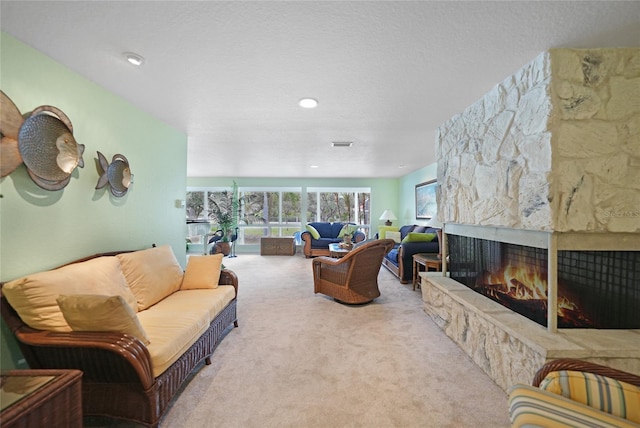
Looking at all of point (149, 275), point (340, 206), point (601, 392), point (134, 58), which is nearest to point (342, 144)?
point (134, 58)

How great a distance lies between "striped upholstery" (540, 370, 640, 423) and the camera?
3.03ft

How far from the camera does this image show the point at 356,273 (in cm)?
335

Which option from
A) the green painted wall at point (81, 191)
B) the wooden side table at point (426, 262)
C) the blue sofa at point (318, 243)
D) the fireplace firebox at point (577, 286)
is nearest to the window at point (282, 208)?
the blue sofa at point (318, 243)

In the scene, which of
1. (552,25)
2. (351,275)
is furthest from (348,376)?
(552,25)

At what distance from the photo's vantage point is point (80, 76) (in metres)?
1.98

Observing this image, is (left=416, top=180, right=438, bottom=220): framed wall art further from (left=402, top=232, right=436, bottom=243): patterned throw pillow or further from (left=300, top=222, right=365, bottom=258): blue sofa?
(left=300, top=222, right=365, bottom=258): blue sofa

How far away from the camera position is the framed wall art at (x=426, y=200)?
18.3ft

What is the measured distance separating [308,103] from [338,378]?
7.67 feet

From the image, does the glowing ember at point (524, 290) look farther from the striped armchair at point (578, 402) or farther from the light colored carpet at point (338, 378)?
the striped armchair at point (578, 402)

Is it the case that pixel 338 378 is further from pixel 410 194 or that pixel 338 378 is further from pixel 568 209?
pixel 410 194

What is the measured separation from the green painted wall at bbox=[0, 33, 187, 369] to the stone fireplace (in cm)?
317

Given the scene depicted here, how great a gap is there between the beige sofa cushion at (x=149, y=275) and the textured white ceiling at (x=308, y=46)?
1.44 m

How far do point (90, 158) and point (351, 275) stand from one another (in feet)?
9.37

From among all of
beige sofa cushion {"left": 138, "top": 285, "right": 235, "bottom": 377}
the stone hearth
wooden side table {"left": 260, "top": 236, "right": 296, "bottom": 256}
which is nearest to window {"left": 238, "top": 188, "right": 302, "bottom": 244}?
Result: wooden side table {"left": 260, "top": 236, "right": 296, "bottom": 256}
